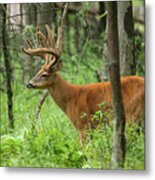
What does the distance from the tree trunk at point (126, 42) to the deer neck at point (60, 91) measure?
1.16 feet

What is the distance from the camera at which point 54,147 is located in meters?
5.19

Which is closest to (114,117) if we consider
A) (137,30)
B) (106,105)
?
(106,105)

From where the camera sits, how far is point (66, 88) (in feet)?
17.3

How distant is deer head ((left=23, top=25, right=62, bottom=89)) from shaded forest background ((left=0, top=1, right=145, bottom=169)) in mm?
46

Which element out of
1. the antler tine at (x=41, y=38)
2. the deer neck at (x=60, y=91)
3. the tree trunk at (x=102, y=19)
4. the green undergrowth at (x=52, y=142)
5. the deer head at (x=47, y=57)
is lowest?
the green undergrowth at (x=52, y=142)

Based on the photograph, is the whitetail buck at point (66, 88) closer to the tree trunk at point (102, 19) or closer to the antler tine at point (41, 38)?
the antler tine at point (41, 38)

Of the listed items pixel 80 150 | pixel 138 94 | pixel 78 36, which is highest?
pixel 78 36

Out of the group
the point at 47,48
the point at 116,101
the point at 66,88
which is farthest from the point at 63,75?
the point at 116,101

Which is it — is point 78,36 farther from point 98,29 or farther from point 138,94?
point 138,94

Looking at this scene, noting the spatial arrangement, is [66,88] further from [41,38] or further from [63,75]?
[41,38]

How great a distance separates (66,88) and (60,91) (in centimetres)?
4

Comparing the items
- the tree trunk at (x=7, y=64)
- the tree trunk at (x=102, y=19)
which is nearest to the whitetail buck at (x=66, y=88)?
the tree trunk at (x=7, y=64)

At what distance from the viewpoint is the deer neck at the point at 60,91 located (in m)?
5.27

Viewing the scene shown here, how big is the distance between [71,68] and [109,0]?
47cm
